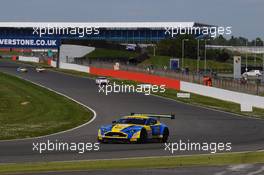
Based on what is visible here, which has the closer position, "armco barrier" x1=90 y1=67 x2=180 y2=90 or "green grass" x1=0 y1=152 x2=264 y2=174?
"green grass" x1=0 y1=152 x2=264 y2=174

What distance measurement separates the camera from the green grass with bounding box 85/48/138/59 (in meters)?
140

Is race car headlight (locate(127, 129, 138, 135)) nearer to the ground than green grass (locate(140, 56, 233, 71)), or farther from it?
farther from it

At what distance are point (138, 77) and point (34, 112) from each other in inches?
1520

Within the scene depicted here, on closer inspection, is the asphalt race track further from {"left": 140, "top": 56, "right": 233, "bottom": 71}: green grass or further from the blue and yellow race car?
{"left": 140, "top": 56, "right": 233, "bottom": 71}: green grass

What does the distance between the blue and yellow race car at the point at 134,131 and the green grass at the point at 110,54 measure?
10969 cm

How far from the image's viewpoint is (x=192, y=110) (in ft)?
163

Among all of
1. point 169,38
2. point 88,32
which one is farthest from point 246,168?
point 169,38

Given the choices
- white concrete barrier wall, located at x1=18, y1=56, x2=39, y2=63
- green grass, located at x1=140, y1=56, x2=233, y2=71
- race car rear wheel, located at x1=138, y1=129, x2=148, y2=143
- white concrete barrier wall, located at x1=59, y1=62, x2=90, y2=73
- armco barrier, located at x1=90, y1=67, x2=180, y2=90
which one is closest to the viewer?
race car rear wheel, located at x1=138, y1=129, x2=148, y2=143

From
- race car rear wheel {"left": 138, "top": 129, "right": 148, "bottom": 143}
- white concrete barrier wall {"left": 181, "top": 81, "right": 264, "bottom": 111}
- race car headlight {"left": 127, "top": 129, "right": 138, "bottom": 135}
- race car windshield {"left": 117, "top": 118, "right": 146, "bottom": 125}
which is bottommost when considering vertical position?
white concrete barrier wall {"left": 181, "top": 81, "right": 264, "bottom": 111}

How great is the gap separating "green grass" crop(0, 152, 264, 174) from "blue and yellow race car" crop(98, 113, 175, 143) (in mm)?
5132

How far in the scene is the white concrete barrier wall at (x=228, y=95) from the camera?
176 ft

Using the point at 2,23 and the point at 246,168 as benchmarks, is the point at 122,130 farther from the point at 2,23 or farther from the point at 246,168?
the point at 2,23

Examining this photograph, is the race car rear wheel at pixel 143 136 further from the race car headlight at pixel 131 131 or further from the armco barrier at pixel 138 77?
the armco barrier at pixel 138 77

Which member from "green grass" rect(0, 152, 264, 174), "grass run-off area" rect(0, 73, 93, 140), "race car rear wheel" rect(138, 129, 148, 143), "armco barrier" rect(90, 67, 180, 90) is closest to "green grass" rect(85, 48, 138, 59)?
"armco barrier" rect(90, 67, 180, 90)
